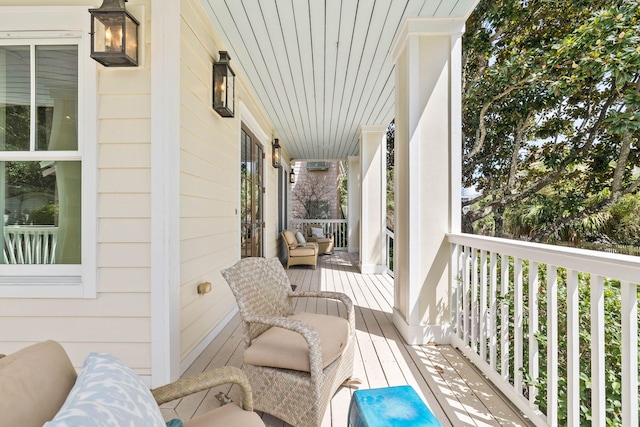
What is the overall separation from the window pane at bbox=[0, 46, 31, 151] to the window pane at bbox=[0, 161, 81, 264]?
16 cm

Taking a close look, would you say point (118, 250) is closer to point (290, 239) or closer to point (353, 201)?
point (290, 239)

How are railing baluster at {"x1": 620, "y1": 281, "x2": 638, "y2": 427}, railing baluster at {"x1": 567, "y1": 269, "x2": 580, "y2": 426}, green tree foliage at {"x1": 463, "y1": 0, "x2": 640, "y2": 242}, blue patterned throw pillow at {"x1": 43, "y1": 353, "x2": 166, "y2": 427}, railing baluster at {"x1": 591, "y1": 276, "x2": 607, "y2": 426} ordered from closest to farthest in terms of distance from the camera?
1. blue patterned throw pillow at {"x1": 43, "y1": 353, "x2": 166, "y2": 427}
2. railing baluster at {"x1": 620, "y1": 281, "x2": 638, "y2": 427}
3. railing baluster at {"x1": 591, "y1": 276, "x2": 607, "y2": 426}
4. railing baluster at {"x1": 567, "y1": 269, "x2": 580, "y2": 426}
5. green tree foliage at {"x1": 463, "y1": 0, "x2": 640, "y2": 242}

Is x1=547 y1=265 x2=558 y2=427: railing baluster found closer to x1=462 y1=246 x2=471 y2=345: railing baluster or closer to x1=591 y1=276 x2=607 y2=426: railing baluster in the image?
x1=591 y1=276 x2=607 y2=426: railing baluster

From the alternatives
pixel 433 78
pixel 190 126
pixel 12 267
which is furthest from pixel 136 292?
pixel 433 78

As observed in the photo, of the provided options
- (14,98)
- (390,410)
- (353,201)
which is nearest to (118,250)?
(14,98)

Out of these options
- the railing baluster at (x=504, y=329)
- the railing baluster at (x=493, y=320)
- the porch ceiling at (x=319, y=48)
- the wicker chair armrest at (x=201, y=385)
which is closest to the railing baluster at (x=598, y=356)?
the railing baluster at (x=504, y=329)

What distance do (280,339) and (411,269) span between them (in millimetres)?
1449

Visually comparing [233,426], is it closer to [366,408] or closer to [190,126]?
[366,408]

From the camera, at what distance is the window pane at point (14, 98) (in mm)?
1999

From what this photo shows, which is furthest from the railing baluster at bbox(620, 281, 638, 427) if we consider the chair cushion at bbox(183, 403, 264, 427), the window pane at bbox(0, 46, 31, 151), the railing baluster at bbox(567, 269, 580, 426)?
the window pane at bbox(0, 46, 31, 151)

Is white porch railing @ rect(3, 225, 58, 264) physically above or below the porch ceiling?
below

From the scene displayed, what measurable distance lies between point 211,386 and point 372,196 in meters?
5.26

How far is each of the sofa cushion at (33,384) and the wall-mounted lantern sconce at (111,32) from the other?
173 cm

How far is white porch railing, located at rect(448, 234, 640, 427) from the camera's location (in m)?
1.14
